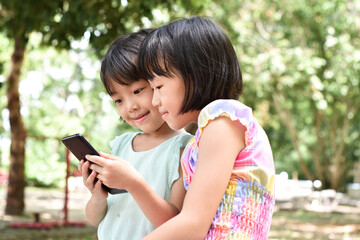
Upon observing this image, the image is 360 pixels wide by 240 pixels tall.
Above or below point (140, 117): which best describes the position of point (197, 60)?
above

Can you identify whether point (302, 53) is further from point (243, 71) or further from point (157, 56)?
point (157, 56)

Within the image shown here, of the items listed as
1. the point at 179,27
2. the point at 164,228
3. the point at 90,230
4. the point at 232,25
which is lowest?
the point at 90,230

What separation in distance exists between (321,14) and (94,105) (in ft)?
51.1

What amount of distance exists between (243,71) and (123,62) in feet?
41.4

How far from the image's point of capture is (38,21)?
243 inches

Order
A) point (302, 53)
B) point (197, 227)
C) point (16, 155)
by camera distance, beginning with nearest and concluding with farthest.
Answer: point (197, 227) < point (16, 155) < point (302, 53)

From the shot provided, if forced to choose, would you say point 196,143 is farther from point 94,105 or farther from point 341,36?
point 94,105

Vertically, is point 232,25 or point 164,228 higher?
point 232,25

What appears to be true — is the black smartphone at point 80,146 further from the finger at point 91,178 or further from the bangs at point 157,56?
the bangs at point 157,56

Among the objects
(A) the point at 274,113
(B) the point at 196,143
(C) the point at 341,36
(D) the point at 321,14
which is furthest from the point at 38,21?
(A) the point at 274,113

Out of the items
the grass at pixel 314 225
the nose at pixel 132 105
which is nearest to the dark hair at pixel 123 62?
the nose at pixel 132 105

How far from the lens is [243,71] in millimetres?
14062

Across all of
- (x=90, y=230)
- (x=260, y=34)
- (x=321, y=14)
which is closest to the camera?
(x=90, y=230)

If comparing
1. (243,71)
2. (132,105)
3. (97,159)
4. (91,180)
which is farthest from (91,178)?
(243,71)
